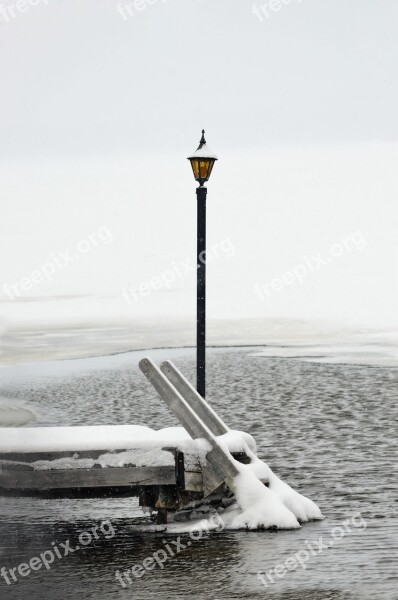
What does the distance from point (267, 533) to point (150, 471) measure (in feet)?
4.28

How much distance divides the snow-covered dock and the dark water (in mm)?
373

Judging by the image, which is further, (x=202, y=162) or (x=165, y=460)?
(x=202, y=162)

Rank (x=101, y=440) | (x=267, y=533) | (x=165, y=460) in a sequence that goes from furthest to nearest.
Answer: (x=101, y=440) → (x=165, y=460) → (x=267, y=533)

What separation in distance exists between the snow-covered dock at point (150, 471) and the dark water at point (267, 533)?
37 centimetres

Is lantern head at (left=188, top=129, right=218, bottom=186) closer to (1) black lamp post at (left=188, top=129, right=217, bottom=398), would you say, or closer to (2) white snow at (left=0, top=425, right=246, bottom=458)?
(1) black lamp post at (left=188, top=129, right=217, bottom=398)

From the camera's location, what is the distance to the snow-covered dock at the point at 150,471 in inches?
368

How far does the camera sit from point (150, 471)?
9.34 metres

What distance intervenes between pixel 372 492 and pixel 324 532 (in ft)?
7.79

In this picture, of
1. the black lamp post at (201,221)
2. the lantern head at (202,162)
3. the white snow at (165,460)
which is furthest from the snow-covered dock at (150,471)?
the lantern head at (202,162)

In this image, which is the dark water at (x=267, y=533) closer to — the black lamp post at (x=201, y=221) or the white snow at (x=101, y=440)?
the white snow at (x=101, y=440)

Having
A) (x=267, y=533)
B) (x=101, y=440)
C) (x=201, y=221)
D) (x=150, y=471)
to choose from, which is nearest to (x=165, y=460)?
(x=150, y=471)

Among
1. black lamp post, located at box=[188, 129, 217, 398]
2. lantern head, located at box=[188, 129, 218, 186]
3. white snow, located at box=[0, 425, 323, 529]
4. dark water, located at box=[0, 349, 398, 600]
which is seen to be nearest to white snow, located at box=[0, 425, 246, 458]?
white snow, located at box=[0, 425, 323, 529]

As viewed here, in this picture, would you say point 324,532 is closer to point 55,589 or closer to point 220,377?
point 55,589

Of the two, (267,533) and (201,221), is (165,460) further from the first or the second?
(201,221)
